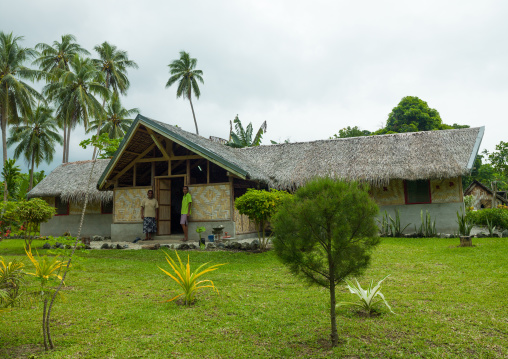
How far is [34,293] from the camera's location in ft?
13.6

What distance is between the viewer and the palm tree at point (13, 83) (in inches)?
940

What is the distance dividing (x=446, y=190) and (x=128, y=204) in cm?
1099

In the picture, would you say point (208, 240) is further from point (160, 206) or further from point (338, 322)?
point (338, 322)

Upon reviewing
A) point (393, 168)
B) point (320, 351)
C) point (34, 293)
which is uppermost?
point (393, 168)

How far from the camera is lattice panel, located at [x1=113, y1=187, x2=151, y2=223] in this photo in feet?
43.2

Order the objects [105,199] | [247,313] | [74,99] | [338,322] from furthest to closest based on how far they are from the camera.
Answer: [74,99], [105,199], [247,313], [338,322]

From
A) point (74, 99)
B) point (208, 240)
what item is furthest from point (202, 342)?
point (74, 99)

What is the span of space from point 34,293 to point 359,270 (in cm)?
345

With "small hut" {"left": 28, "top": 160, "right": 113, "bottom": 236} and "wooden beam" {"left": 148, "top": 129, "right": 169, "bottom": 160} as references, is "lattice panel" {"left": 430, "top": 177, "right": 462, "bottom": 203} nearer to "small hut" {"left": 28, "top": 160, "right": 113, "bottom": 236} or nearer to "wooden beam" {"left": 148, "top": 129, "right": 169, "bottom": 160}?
"wooden beam" {"left": 148, "top": 129, "right": 169, "bottom": 160}

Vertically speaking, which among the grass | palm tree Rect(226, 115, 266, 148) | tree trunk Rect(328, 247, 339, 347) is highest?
palm tree Rect(226, 115, 266, 148)

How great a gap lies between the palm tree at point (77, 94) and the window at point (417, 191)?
21532mm

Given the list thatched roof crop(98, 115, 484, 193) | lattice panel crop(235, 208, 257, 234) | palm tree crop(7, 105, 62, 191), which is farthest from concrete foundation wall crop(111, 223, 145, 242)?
palm tree crop(7, 105, 62, 191)

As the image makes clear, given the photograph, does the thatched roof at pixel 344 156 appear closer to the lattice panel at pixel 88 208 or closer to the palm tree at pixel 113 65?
the lattice panel at pixel 88 208

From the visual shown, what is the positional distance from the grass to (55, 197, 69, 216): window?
12277mm
